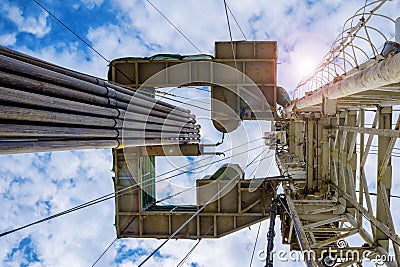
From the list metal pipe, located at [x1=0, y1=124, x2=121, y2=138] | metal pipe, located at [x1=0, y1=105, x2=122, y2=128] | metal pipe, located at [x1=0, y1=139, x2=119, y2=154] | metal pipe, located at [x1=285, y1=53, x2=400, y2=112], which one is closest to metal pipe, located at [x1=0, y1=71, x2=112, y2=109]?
metal pipe, located at [x1=0, y1=105, x2=122, y2=128]

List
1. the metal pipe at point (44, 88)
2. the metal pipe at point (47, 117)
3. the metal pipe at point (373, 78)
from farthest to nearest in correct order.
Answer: the metal pipe at point (44, 88) < the metal pipe at point (47, 117) < the metal pipe at point (373, 78)

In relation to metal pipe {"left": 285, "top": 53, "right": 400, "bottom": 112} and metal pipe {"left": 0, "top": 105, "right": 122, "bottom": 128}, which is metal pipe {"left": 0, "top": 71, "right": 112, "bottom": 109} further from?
metal pipe {"left": 285, "top": 53, "right": 400, "bottom": 112}

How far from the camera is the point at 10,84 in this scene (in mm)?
3068

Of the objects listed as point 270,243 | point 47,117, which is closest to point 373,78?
point 270,243

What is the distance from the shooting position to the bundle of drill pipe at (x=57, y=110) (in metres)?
3.05

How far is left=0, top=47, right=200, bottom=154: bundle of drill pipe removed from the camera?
10.0 feet

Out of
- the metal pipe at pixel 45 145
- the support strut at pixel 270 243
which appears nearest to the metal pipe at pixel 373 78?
the support strut at pixel 270 243

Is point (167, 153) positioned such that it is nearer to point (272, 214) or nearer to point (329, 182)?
point (329, 182)

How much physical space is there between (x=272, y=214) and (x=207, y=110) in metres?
7.18

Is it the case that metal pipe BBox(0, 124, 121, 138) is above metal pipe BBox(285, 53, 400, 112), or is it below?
below

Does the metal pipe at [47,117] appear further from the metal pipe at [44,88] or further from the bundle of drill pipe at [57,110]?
the metal pipe at [44,88]

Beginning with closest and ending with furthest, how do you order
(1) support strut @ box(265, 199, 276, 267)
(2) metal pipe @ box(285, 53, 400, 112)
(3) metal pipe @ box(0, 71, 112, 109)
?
(2) metal pipe @ box(285, 53, 400, 112), (3) metal pipe @ box(0, 71, 112, 109), (1) support strut @ box(265, 199, 276, 267)

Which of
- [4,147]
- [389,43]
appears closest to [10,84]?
[4,147]

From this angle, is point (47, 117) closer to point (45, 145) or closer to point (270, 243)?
point (45, 145)
